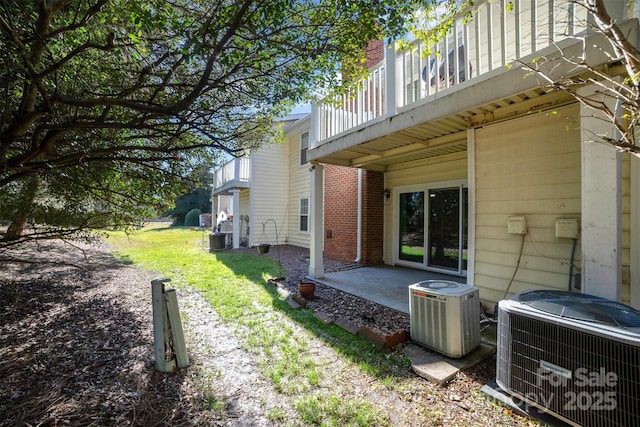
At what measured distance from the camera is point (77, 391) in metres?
2.51

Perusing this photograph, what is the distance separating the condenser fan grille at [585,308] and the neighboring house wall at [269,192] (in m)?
10.8

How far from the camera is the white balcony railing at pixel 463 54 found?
3092mm

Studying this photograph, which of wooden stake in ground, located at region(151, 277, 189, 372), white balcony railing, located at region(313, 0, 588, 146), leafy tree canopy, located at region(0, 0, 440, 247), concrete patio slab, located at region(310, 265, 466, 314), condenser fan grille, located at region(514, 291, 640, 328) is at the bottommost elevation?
concrete patio slab, located at region(310, 265, 466, 314)

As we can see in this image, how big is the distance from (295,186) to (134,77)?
10.0 m

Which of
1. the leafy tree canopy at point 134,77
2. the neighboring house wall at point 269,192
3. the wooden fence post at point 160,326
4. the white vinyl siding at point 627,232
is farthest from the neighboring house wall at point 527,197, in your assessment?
the neighboring house wall at point 269,192

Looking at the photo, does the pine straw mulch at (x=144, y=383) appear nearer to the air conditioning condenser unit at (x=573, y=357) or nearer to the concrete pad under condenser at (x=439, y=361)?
the concrete pad under condenser at (x=439, y=361)

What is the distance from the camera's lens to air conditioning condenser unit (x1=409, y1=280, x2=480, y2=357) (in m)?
3.08

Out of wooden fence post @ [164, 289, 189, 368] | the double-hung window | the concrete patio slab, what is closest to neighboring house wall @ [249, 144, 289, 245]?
the double-hung window

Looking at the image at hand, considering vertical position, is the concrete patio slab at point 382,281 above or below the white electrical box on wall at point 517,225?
below

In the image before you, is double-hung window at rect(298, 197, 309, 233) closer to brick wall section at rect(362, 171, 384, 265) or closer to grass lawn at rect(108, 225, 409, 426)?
brick wall section at rect(362, 171, 384, 265)

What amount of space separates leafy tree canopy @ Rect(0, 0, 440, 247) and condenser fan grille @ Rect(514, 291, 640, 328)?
9.80 ft

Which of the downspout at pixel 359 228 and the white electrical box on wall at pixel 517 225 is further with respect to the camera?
the downspout at pixel 359 228

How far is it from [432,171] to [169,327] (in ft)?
21.7

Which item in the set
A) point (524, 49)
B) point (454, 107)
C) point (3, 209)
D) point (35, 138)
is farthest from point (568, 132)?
point (3, 209)
